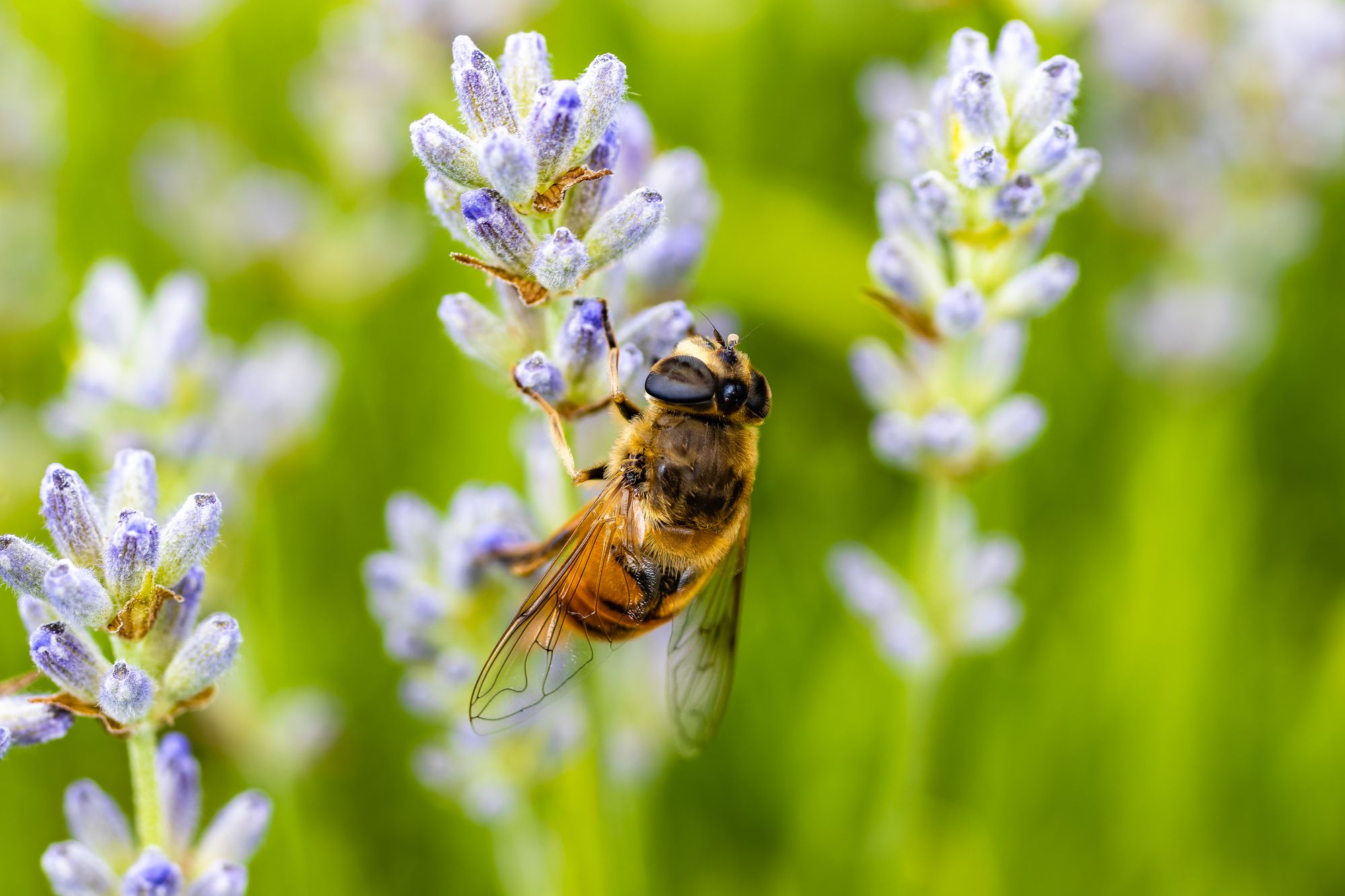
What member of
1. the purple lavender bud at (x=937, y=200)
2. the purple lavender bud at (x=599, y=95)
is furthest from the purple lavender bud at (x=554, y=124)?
the purple lavender bud at (x=937, y=200)

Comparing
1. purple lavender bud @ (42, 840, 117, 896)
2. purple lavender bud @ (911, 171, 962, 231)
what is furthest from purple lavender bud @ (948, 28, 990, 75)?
purple lavender bud @ (42, 840, 117, 896)

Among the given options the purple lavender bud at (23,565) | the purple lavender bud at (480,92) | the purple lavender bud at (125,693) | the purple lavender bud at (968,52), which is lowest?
the purple lavender bud at (125,693)

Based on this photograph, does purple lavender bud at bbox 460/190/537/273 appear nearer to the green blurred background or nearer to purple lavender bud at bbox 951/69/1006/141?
purple lavender bud at bbox 951/69/1006/141

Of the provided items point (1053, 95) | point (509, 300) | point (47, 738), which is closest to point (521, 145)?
point (509, 300)

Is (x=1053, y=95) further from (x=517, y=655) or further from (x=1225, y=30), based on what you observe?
(x=1225, y=30)

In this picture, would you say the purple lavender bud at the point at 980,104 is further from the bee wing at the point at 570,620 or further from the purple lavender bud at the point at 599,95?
the bee wing at the point at 570,620
